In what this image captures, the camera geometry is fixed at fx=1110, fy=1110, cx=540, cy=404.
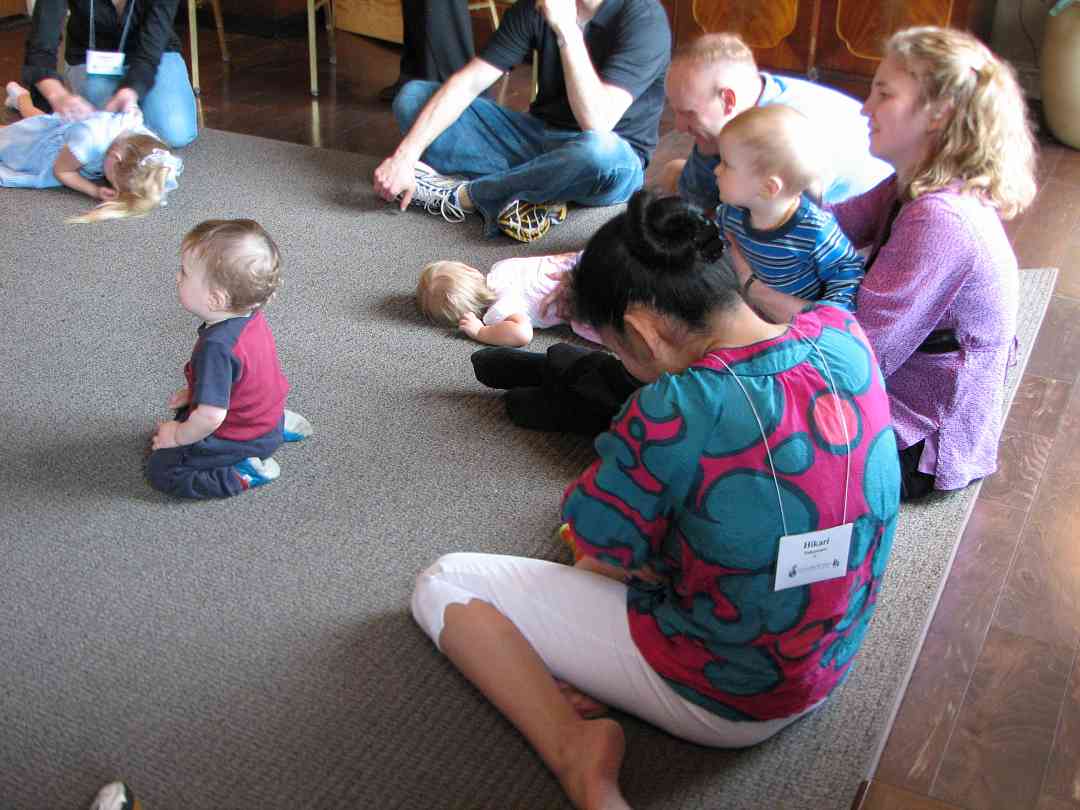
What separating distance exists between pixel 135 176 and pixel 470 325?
1.24 metres

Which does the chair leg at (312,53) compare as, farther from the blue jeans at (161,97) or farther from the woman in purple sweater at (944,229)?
the woman in purple sweater at (944,229)

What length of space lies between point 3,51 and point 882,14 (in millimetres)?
3571

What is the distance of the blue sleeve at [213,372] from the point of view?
1.80 meters

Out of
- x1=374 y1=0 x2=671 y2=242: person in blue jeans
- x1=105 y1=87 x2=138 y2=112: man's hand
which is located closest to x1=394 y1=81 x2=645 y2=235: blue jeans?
x1=374 y1=0 x2=671 y2=242: person in blue jeans

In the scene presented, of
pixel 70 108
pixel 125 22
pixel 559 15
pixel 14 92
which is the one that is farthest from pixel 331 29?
pixel 559 15

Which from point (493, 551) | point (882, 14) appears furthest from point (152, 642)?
point (882, 14)

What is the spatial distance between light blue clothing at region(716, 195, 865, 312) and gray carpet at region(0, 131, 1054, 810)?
1.45ft

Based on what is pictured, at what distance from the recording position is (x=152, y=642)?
1649 mm

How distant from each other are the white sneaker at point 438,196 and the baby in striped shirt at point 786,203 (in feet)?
3.99

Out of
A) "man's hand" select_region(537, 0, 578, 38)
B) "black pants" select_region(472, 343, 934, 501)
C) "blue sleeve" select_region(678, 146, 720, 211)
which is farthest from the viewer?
"man's hand" select_region(537, 0, 578, 38)

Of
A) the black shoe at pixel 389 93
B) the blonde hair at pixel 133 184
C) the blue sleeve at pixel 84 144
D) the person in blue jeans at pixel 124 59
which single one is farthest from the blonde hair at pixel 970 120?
the black shoe at pixel 389 93

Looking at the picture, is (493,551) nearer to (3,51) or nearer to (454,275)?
(454,275)

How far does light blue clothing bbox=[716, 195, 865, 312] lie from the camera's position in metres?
1.95

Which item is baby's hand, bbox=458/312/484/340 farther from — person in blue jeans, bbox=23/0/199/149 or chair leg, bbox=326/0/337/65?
chair leg, bbox=326/0/337/65
